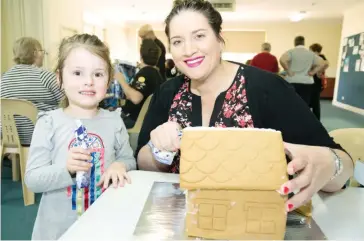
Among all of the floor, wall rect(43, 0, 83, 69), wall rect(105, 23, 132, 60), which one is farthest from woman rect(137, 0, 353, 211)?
wall rect(105, 23, 132, 60)

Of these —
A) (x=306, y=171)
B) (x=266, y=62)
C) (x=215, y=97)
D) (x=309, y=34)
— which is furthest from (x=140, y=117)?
(x=309, y=34)

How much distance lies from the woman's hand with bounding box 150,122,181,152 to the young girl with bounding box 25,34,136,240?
0.24m

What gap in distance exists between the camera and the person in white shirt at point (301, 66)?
16.2ft

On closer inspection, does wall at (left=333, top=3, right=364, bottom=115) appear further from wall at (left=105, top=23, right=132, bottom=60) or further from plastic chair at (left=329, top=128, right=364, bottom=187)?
plastic chair at (left=329, top=128, right=364, bottom=187)

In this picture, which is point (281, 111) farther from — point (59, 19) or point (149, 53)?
point (59, 19)

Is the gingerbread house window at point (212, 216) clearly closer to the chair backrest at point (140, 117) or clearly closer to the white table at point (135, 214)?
the white table at point (135, 214)

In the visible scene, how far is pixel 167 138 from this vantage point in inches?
34.1

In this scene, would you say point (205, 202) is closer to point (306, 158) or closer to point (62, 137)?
point (306, 158)

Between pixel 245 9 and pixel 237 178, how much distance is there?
9.48 metres

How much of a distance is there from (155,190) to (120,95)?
6.65 feet

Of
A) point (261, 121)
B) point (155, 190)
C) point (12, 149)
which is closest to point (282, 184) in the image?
point (155, 190)

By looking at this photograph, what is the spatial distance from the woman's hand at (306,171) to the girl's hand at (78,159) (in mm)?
567

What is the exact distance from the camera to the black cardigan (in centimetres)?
108

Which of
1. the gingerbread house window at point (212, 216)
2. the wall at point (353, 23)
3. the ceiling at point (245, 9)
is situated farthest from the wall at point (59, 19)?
the wall at point (353, 23)
